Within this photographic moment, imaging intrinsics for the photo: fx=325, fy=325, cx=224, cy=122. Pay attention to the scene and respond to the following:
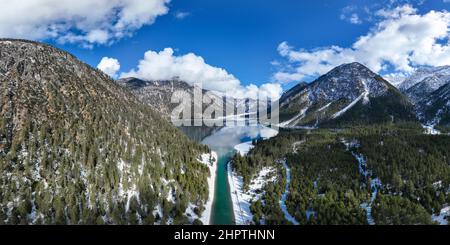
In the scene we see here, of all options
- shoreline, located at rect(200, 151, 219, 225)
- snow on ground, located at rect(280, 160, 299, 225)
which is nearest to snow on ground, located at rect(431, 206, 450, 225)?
snow on ground, located at rect(280, 160, 299, 225)

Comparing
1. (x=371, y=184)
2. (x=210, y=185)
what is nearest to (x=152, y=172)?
(x=210, y=185)

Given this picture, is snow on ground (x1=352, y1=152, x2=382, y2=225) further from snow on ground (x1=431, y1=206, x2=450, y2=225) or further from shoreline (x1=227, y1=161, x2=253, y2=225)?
shoreline (x1=227, y1=161, x2=253, y2=225)

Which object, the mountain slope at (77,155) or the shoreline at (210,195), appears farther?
the shoreline at (210,195)

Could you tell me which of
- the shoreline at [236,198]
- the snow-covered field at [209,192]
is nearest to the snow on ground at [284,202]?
the shoreline at [236,198]

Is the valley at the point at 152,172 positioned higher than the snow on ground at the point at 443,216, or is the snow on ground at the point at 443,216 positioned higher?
the valley at the point at 152,172

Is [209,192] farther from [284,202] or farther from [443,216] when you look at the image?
[443,216]

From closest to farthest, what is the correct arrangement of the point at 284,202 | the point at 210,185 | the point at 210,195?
the point at 284,202, the point at 210,195, the point at 210,185

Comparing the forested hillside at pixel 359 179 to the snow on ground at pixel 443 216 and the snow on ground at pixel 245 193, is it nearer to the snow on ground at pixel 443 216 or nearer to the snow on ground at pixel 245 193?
the snow on ground at pixel 443 216
